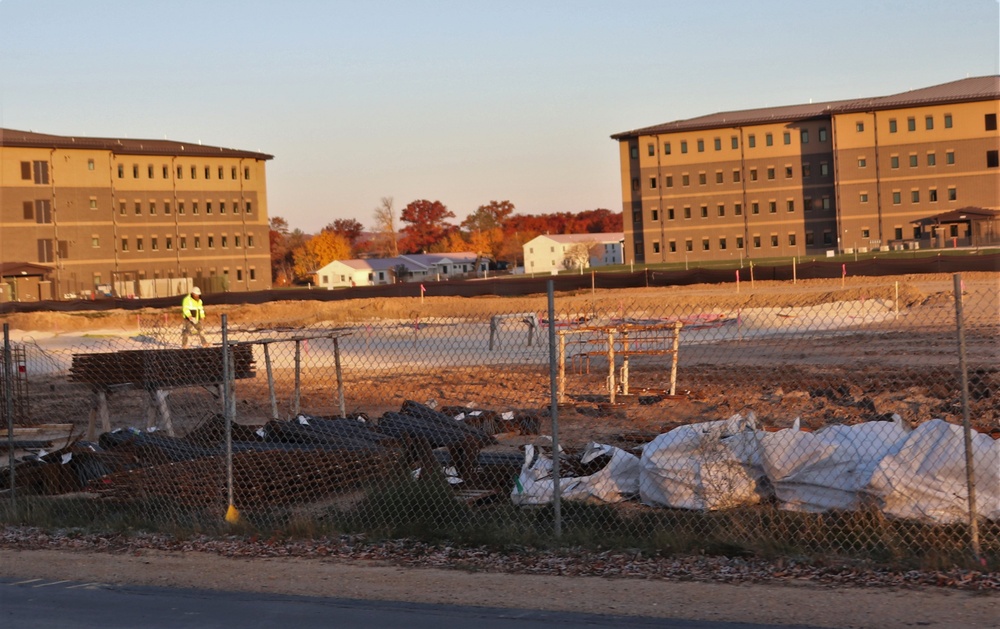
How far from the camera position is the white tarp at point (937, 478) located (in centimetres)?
831

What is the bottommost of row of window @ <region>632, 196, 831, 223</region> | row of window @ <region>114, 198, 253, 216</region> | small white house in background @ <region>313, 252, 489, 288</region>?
small white house in background @ <region>313, 252, 489, 288</region>

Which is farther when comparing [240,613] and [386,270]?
[386,270]

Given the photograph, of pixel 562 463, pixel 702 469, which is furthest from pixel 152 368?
pixel 702 469

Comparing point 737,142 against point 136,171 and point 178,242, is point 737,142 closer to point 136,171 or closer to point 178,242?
point 178,242

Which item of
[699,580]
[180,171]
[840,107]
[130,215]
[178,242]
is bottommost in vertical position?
[699,580]

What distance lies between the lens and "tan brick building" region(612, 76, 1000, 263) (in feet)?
264

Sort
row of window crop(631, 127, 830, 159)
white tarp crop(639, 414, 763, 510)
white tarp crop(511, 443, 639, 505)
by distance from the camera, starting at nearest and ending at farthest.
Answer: white tarp crop(639, 414, 763, 510), white tarp crop(511, 443, 639, 505), row of window crop(631, 127, 830, 159)

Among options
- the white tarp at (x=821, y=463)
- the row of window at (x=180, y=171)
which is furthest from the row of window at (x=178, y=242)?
the white tarp at (x=821, y=463)

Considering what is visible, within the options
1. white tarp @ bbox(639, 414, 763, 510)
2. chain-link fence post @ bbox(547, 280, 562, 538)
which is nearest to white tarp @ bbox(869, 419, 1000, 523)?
white tarp @ bbox(639, 414, 763, 510)

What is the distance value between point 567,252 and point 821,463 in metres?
101

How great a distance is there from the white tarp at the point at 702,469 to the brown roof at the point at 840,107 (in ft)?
257

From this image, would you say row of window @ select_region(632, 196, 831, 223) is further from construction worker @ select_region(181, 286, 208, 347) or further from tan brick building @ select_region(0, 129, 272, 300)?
construction worker @ select_region(181, 286, 208, 347)

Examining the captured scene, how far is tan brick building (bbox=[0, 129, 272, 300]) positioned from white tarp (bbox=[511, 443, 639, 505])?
229 feet

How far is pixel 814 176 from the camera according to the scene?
286 feet
